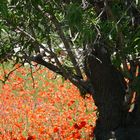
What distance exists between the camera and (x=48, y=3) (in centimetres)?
347

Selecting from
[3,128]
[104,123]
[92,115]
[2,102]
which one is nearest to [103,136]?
[104,123]

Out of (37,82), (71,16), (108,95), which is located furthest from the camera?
(37,82)

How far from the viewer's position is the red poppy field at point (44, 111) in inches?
275

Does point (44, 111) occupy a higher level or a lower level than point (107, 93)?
higher

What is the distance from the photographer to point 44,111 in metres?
8.70

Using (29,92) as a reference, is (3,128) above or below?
below

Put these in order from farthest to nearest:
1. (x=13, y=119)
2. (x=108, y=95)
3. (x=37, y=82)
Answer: (x=37, y=82) → (x=13, y=119) → (x=108, y=95)

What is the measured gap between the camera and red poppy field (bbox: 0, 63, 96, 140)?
6.98 metres

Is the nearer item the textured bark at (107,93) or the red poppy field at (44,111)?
the textured bark at (107,93)

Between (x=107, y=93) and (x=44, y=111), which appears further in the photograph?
(x=44, y=111)

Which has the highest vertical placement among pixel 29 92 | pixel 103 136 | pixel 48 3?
pixel 29 92

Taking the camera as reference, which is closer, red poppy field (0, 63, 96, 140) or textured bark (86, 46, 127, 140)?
textured bark (86, 46, 127, 140)

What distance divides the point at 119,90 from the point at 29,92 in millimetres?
5828

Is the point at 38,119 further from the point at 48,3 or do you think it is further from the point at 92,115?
the point at 48,3
